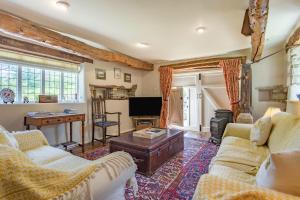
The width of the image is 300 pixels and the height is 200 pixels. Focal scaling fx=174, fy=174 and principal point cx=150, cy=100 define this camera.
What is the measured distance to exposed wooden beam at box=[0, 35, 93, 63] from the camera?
281cm

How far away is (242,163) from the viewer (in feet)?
5.52

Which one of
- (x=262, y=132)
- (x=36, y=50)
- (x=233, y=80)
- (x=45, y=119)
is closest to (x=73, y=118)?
(x=45, y=119)

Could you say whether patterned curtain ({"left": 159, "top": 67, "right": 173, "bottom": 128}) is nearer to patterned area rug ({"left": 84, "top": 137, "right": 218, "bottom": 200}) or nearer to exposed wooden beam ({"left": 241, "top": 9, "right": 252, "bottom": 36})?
patterned area rug ({"left": 84, "top": 137, "right": 218, "bottom": 200})

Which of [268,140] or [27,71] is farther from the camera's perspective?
[27,71]

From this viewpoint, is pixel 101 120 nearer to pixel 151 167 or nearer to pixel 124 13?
pixel 151 167

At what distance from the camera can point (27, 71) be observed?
128 inches

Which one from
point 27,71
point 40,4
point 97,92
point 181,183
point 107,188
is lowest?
point 181,183

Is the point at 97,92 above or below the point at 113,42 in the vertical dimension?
below

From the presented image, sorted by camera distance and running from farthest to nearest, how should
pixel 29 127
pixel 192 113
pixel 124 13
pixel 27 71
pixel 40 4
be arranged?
pixel 192 113
pixel 27 71
pixel 29 127
pixel 124 13
pixel 40 4

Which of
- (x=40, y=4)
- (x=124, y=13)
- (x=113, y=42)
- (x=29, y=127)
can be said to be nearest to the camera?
(x=40, y=4)

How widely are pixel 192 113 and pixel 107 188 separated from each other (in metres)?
4.66

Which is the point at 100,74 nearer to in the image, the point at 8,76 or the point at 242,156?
the point at 8,76

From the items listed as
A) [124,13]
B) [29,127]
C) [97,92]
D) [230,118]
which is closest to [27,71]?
[29,127]

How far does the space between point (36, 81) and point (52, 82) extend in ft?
1.05
